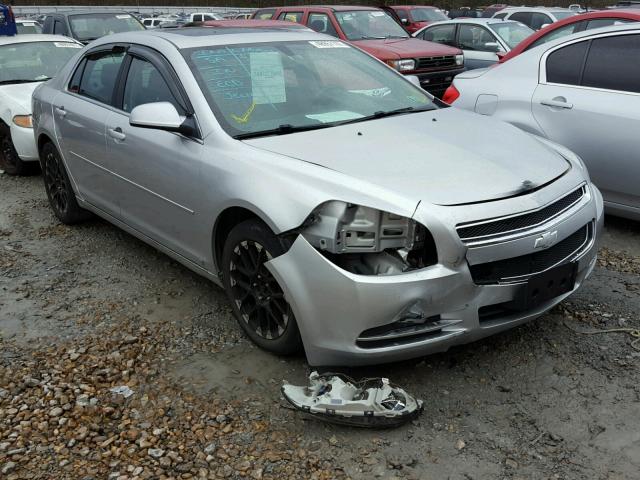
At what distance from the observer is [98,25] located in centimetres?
1268

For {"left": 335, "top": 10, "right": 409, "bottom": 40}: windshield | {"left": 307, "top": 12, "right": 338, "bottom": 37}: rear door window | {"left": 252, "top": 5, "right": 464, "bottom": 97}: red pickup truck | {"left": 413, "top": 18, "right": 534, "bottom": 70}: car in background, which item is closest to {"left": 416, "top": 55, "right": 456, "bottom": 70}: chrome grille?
{"left": 252, "top": 5, "right": 464, "bottom": 97}: red pickup truck

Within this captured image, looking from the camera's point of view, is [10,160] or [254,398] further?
[10,160]

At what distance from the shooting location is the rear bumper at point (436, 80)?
10.0 metres

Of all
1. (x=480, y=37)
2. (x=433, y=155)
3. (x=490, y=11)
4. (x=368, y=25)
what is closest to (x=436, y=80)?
(x=368, y=25)

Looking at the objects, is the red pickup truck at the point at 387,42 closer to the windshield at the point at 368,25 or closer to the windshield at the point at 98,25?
the windshield at the point at 368,25

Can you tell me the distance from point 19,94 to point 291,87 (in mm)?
4725

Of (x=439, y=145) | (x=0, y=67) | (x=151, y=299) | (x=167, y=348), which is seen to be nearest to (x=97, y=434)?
(x=167, y=348)

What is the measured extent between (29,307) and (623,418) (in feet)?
11.4

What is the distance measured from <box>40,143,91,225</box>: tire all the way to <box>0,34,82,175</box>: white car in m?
1.28

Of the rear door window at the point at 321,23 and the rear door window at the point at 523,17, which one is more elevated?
the rear door window at the point at 321,23

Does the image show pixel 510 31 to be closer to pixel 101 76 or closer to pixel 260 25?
pixel 260 25

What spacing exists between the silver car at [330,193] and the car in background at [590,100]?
1203mm

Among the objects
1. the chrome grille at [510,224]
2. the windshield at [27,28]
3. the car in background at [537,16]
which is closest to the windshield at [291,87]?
the chrome grille at [510,224]

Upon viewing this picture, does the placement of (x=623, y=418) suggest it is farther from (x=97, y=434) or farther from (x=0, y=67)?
(x=0, y=67)
